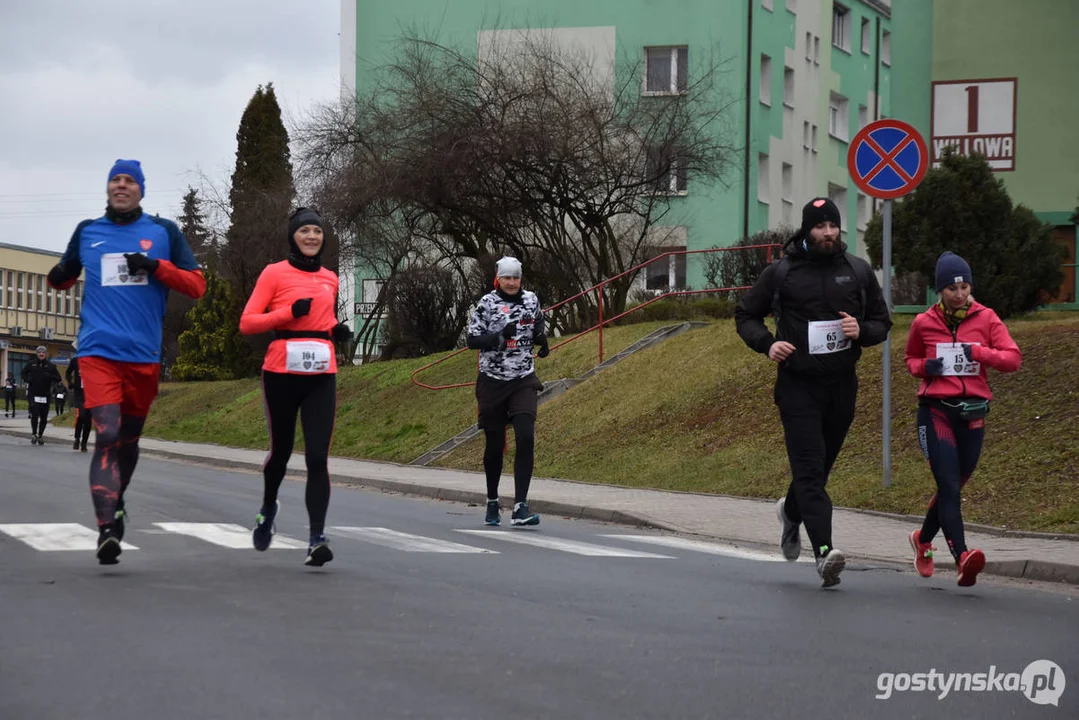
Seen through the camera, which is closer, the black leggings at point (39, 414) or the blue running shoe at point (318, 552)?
the blue running shoe at point (318, 552)

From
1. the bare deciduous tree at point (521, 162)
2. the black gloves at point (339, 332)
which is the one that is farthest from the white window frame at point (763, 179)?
the black gloves at point (339, 332)

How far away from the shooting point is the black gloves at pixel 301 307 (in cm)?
869

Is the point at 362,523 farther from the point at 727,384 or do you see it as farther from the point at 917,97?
the point at 917,97

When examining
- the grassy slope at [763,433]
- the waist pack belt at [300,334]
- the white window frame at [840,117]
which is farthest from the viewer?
the white window frame at [840,117]

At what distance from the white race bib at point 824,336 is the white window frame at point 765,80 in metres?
42.8

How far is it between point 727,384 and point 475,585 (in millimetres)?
13107

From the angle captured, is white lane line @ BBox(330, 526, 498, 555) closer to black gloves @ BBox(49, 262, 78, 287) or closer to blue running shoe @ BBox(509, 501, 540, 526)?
blue running shoe @ BBox(509, 501, 540, 526)

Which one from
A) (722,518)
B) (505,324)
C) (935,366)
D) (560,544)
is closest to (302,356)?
(560,544)

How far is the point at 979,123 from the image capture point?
3328 centimetres

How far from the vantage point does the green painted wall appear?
34.7 metres

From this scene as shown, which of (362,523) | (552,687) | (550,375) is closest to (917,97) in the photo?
(550,375)

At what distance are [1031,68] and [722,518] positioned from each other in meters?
24.3

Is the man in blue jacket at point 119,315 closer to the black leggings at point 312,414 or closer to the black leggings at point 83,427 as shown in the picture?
the black leggings at point 312,414

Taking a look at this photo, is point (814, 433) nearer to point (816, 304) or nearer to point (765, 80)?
point (816, 304)
